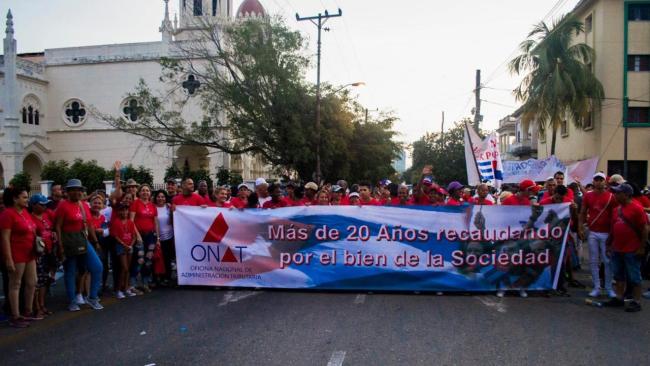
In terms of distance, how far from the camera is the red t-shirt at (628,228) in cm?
691

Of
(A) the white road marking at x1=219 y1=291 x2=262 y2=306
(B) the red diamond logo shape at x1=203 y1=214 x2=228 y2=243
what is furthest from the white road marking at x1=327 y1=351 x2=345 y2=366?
(B) the red diamond logo shape at x1=203 y1=214 x2=228 y2=243

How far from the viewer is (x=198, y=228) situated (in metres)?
8.50

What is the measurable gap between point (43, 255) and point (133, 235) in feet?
4.47

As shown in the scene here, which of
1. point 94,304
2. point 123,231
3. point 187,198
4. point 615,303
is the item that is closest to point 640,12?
point 615,303

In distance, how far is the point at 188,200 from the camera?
9.05 metres

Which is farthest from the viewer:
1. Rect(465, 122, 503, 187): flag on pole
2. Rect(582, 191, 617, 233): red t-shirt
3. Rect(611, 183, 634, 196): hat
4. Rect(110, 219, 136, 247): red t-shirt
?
Rect(465, 122, 503, 187): flag on pole

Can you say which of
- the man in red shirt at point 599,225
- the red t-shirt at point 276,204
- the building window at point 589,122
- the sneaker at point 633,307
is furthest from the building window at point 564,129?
the red t-shirt at point 276,204

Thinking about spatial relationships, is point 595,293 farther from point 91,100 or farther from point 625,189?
point 91,100

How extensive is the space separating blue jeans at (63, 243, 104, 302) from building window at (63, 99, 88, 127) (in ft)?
150

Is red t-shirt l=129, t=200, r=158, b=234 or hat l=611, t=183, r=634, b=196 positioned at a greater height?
hat l=611, t=183, r=634, b=196

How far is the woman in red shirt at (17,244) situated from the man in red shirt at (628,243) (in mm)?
7507

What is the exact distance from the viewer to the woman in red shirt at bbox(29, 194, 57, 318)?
22.6 feet

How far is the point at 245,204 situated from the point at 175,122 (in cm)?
2136

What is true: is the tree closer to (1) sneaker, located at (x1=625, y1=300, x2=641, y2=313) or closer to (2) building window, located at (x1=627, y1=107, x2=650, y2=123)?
(2) building window, located at (x1=627, y1=107, x2=650, y2=123)
